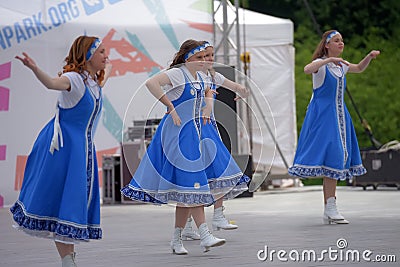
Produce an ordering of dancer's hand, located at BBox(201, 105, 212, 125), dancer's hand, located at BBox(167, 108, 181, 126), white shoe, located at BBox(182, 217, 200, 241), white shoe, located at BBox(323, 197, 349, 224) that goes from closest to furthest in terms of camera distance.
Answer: dancer's hand, located at BBox(167, 108, 181, 126), dancer's hand, located at BBox(201, 105, 212, 125), white shoe, located at BBox(182, 217, 200, 241), white shoe, located at BBox(323, 197, 349, 224)

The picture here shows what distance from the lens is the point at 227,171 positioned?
6234 millimetres

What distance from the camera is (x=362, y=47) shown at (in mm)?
24000

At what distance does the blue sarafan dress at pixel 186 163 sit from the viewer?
5.80 metres

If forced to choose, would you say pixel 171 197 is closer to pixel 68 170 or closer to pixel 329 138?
pixel 68 170

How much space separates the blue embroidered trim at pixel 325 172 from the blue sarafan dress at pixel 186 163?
5.40 feet

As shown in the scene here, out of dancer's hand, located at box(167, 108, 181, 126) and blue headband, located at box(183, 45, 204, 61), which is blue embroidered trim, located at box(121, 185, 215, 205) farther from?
blue headband, located at box(183, 45, 204, 61)

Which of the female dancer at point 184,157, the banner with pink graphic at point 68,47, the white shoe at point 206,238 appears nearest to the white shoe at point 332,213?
the female dancer at point 184,157

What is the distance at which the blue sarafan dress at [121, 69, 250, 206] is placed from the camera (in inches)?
229

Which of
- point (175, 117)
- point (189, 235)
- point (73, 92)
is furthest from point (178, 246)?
point (73, 92)

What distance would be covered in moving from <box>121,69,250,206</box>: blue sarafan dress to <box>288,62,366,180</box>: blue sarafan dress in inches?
66.3

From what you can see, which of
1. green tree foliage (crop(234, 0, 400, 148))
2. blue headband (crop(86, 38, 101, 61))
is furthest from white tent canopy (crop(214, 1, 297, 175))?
blue headband (crop(86, 38, 101, 61))

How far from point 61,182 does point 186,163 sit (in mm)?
1129

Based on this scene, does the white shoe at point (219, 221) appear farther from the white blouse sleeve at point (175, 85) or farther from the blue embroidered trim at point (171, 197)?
the white blouse sleeve at point (175, 85)

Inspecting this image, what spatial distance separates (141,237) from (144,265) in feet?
6.32
